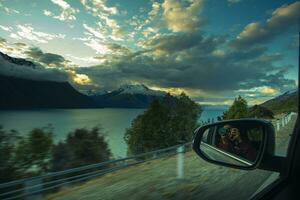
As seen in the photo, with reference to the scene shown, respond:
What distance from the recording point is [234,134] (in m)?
2.50

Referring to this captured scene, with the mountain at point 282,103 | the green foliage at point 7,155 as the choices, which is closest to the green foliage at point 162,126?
the green foliage at point 7,155

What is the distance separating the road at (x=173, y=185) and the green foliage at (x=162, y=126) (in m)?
12.0

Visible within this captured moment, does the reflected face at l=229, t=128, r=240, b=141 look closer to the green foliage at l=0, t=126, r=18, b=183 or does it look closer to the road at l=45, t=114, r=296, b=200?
the road at l=45, t=114, r=296, b=200

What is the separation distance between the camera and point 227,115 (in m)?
4.77

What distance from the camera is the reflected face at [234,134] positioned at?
2.44 m

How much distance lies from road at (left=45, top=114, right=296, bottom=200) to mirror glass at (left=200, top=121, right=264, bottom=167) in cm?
359

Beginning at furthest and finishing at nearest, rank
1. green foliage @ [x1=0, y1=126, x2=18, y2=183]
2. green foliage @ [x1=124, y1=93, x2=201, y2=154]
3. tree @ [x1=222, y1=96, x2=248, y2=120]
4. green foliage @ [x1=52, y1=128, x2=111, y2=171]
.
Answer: green foliage @ [x1=124, y1=93, x2=201, y2=154], green foliage @ [x1=52, y1=128, x2=111, y2=171], green foliage @ [x1=0, y1=126, x2=18, y2=183], tree @ [x1=222, y1=96, x2=248, y2=120]

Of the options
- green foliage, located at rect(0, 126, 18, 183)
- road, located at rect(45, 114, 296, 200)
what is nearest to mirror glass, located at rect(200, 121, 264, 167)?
road, located at rect(45, 114, 296, 200)

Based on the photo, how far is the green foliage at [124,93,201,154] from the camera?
78.6ft

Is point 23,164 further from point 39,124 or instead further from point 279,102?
point 279,102

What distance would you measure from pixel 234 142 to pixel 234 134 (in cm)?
9

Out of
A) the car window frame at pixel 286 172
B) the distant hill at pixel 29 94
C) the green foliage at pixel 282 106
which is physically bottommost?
the car window frame at pixel 286 172

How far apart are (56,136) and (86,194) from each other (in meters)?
6.22

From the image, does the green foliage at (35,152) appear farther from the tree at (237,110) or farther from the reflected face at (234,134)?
the reflected face at (234,134)
